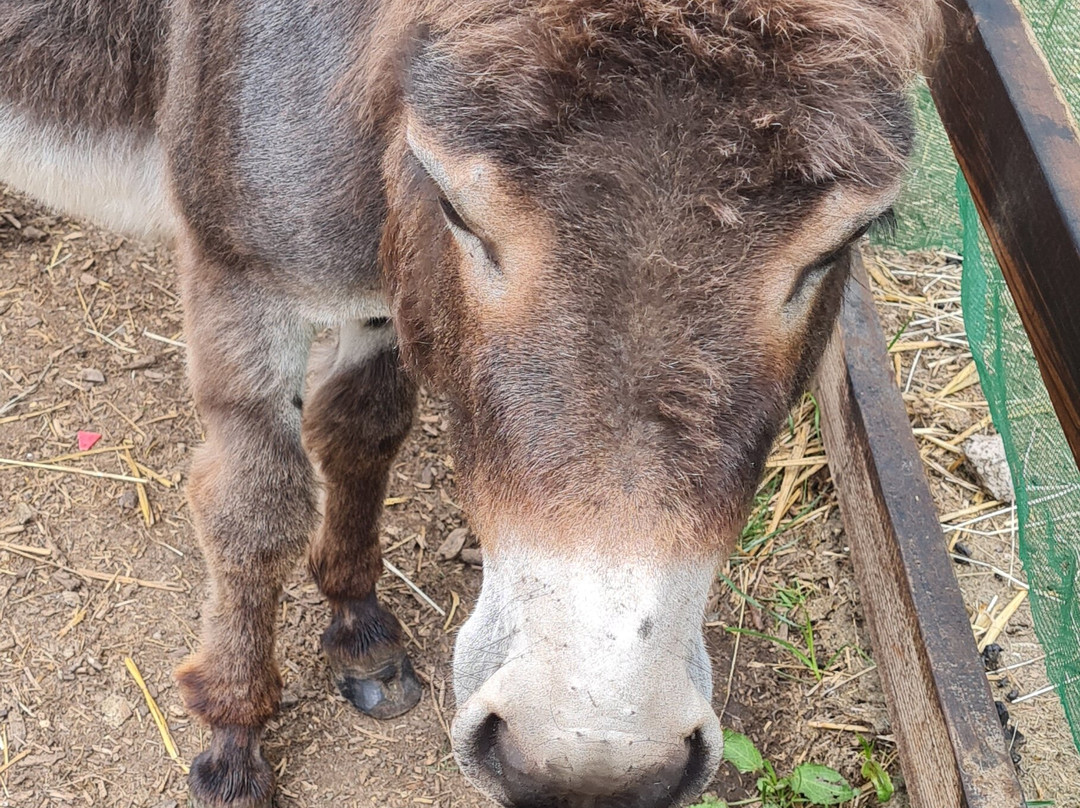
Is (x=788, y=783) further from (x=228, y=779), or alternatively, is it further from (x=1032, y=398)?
(x=228, y=779)

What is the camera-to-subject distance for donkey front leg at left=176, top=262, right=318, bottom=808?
8.16 ft

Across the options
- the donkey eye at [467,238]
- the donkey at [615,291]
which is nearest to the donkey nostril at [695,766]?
the donkey at [615,291]

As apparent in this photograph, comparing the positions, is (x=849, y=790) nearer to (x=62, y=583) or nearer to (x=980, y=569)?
(x=980, y=569)

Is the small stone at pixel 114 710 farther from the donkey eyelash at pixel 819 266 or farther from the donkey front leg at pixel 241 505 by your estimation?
the donkey eyelash at pixel 819 266

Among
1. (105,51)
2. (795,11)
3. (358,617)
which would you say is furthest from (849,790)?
(105,51)

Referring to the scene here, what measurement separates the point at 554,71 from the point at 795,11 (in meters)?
0.38

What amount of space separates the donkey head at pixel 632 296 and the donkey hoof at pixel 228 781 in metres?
1.53

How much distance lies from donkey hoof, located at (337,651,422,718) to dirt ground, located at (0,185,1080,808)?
0.16 feet

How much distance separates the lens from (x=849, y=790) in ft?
9.18

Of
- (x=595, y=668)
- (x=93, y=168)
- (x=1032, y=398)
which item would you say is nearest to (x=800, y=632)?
(x=1032, y=398)

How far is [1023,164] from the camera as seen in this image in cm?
200

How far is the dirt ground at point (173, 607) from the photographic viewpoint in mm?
2994

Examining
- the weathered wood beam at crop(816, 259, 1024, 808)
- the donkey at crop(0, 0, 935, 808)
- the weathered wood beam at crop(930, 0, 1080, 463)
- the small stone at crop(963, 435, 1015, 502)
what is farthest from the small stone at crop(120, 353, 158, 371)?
the small stone at crop(963, 435, 1015, 502)

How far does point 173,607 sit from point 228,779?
71cm
